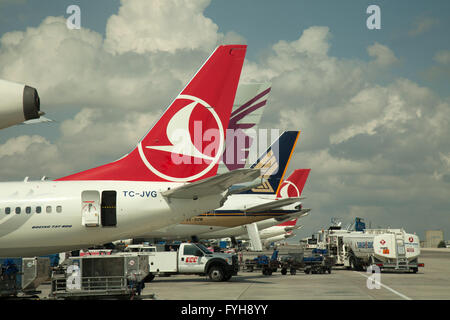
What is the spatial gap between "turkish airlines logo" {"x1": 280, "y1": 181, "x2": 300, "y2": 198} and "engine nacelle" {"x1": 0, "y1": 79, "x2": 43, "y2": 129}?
5439 cm

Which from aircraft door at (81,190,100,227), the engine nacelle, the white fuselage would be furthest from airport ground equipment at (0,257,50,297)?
the engine nacelle

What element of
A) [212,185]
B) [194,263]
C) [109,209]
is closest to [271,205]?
[194,263]

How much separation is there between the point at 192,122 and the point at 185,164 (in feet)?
4.89

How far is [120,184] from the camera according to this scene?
56.6 ft

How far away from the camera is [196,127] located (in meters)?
18.2

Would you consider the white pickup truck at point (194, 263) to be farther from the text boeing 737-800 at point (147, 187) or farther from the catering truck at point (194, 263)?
the text boeing 737-800 at point (147, 187)

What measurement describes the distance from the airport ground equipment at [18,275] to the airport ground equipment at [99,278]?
1.10 meters

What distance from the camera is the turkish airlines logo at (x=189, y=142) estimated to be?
1802cm

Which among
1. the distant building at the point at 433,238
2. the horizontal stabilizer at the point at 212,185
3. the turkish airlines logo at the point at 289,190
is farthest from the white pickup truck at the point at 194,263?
the distant building at the point at 433,238

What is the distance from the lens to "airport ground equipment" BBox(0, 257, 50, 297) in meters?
15.9

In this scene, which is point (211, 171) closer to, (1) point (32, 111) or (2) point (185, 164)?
(2) point (185, 164)

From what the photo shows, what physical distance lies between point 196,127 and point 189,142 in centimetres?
57

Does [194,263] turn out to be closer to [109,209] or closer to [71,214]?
[109,209]
